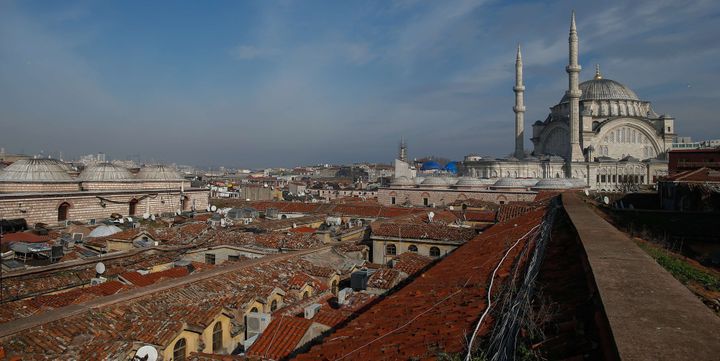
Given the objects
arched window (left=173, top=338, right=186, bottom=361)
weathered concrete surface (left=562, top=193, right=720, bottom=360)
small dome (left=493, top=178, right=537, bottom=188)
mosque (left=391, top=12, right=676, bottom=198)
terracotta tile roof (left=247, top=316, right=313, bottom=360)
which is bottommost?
arched window (left=173, top=338, right=186, bottom=361)

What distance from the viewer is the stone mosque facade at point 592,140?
134 ft

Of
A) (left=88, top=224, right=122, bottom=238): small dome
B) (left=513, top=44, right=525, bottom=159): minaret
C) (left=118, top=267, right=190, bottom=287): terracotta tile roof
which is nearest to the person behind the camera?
(left=118, top=267, right=190, bottom=287): terracotta tile roof

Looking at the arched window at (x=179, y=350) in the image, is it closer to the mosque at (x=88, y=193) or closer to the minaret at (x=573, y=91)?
the mosque at (x=88, y=193)

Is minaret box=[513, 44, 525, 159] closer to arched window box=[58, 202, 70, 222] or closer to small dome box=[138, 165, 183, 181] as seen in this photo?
small dome box=[138, 165, 183, 181]

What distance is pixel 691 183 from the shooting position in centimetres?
1379

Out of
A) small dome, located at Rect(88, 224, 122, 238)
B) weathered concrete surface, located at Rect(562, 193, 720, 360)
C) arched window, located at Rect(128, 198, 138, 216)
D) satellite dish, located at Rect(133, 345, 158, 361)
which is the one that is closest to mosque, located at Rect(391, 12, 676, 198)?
arched window, located at Rect(128, 198, 138, 216)

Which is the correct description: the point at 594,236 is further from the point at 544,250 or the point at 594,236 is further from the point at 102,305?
the point at 102,305

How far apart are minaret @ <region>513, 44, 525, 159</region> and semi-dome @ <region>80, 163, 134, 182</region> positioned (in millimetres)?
34179

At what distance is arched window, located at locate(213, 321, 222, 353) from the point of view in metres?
6.54

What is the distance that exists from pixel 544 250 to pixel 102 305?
5517 millimetres

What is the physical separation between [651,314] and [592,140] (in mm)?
46848

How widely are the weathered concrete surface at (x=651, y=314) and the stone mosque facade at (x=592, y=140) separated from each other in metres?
38.8

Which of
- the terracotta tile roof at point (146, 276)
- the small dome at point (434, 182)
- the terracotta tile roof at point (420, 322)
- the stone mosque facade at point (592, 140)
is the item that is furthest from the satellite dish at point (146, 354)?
the stone mosque facade at point (592, 140)

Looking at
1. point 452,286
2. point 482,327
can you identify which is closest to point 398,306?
point 452,286
